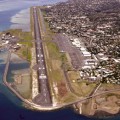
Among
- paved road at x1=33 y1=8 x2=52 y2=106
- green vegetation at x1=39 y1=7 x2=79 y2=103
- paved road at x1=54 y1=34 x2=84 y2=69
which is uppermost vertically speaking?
paved road at x1=33 y1=8 x2=52 y2=106

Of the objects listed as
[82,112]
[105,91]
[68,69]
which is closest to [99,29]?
[68,69]

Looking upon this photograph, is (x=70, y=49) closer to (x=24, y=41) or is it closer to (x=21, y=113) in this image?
(x=24, y=41)

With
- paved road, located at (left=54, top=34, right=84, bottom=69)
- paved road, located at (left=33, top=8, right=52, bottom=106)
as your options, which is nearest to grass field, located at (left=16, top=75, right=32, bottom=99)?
paved road, located at (left=33, top=8, right=52, bottom=106)

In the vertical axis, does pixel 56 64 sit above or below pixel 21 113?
above

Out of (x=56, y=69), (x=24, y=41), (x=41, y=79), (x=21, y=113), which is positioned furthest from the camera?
(x=24, y=41)

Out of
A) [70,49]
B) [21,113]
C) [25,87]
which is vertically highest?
[25,87]

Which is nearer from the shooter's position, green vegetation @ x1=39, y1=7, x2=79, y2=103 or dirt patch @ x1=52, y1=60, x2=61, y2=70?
green vegetation @ x1=39, y1=7, x2=79, y2=103

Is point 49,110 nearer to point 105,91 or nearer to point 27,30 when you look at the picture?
point 105,91

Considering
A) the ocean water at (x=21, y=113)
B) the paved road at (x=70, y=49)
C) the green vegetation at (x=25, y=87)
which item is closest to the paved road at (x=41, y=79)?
the green vegetation at (x=25, y=87)

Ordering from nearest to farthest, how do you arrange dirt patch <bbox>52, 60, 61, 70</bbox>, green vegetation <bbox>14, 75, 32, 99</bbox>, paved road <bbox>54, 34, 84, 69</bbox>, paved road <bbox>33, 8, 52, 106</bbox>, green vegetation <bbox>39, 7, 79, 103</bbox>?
paved road <bbox>33, 8, 52, 106</bbox>, green vegetation <bbox>39, 7, 79, 103</bbox>, green vegetation <bbox>14, 75, 32, 99</bbox>, dirt patch <bbox>52, 60, 61, 70</bbox>, paved road <bbox>54, 34, 84, 69</bbox>

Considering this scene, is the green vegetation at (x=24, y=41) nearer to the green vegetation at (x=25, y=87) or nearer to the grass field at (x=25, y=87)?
the grass field at (x=25, y=87)

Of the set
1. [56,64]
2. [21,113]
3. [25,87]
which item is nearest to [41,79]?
[25,87]

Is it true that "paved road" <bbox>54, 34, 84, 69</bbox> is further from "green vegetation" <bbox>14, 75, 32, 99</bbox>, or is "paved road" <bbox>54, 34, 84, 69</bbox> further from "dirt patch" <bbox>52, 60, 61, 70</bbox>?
"green vegetation" <bbox>14, 75, 32, 99</bbox>
